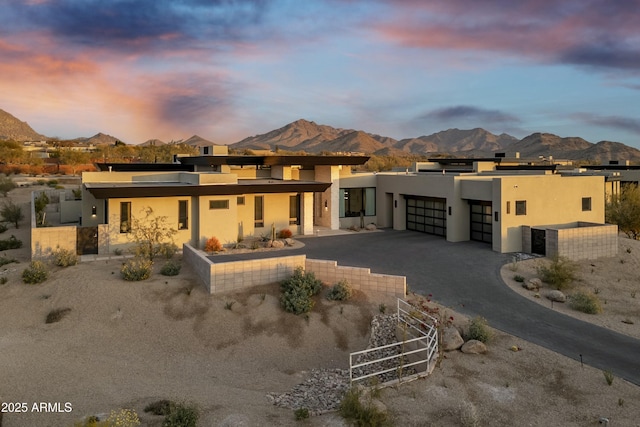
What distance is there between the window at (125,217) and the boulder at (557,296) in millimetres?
18116

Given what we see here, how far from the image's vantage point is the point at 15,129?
579 feet

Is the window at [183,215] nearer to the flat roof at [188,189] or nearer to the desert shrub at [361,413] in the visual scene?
the flat roof at [188,189]

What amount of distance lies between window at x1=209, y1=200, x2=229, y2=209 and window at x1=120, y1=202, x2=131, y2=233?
3797mm

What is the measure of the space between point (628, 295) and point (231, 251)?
1685cm

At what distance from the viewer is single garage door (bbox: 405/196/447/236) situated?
26.5 meters

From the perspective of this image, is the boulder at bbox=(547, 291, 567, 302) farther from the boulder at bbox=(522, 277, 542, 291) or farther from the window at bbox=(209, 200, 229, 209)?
the window at bbox=(209, 200, 229, 209)

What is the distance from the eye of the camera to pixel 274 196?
25594 mm

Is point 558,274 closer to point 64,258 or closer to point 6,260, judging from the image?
point 64,258

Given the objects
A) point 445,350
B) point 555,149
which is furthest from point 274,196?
point 555,149

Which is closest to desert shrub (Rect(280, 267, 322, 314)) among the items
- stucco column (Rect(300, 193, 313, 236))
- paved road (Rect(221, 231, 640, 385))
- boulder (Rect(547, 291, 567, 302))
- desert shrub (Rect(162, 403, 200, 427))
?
paved road (Rect(221, 231, 640, 385))

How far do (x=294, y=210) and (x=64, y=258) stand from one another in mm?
12611

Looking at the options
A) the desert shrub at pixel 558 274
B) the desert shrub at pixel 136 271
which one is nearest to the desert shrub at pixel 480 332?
the desert shrub at pixel 558 274

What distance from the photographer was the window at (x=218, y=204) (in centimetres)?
2205

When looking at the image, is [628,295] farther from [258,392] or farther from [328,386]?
[258,392]
